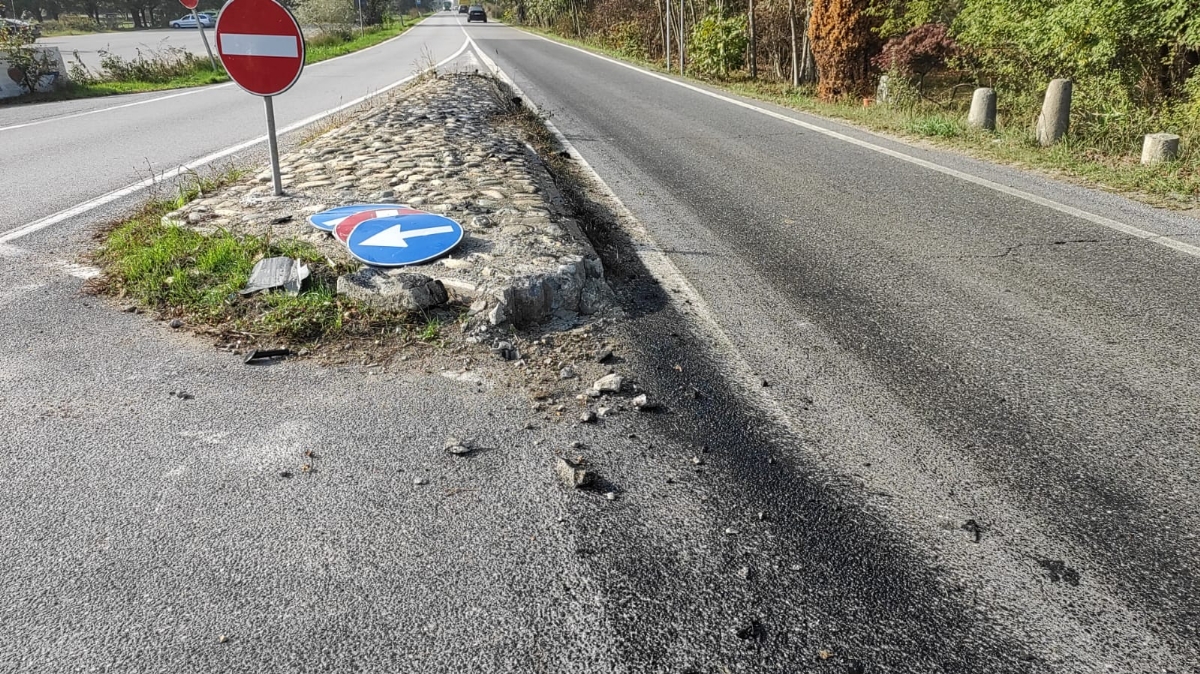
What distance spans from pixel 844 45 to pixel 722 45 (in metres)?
5.70

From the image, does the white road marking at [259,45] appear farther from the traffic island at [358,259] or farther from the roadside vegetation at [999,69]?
the roadside vegetation at [999,69]

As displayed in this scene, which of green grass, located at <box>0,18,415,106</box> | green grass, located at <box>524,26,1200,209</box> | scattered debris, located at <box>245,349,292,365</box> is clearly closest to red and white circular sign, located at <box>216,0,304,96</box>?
scattered debris, located at <box>245,349,292,365</box>

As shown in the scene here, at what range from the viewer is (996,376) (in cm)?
333

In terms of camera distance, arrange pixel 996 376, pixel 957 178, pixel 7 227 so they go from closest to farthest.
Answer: pixel 996 376 → pixel 7 227 → pixel 957 178

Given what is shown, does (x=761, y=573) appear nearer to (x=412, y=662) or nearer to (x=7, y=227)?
(x=412, y=662)

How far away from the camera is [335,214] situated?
199 inches

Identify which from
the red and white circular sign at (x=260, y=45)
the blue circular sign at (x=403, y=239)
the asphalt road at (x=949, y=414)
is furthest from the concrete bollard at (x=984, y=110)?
the red and white circular sign at (x=260, y=45)

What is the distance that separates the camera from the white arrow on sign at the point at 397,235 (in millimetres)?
4418

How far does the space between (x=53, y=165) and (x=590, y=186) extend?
600cm

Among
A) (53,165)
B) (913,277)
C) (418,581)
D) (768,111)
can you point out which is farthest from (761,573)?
(768,111)

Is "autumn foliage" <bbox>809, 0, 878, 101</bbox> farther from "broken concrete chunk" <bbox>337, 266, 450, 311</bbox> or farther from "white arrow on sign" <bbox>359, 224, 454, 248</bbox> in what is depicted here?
"broken concrete chunk" <bbox>337, 266, 450, 311</bbox>

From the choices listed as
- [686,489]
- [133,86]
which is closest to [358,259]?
[686,489]

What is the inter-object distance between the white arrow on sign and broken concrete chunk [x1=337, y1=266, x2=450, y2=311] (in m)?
0.46

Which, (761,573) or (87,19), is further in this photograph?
(87,19)
